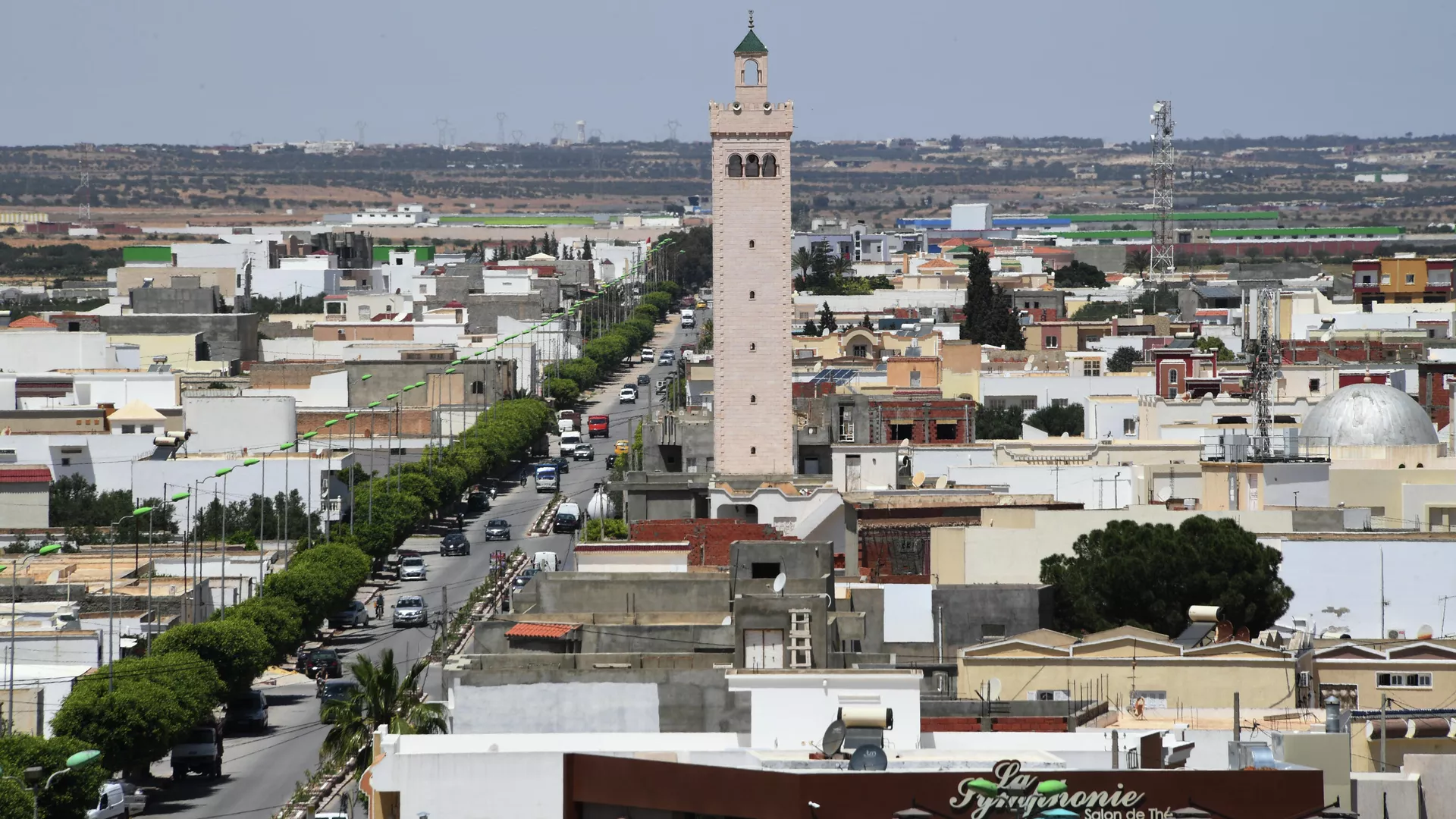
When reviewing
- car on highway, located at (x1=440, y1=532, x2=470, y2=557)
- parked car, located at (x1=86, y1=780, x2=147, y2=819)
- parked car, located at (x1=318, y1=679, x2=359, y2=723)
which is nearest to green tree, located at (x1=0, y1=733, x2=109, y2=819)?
parked car, located at (x1=86, y1=780, x2=147, y2=819)

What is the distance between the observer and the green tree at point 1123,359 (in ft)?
296

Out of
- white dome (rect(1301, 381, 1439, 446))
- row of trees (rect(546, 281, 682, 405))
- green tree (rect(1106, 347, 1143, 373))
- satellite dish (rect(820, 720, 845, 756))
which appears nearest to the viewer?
satellite dish (rect(820, 720, 845, 756))

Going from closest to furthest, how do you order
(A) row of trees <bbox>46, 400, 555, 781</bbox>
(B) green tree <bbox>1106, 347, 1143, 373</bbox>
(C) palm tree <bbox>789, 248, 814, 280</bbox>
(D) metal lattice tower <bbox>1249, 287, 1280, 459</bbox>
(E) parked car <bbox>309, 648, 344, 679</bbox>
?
(A) row of trees <bbox>46, 400, 555, 781</bbox>, (E) parked car <bbox>309, 648, 344, 679</bbox>, (D) metal lattice tower <bbox>1249, 287, 1280, 459</bbox>, (B) green tree <bbox>1106, 347, 1143, 373</bbox>, (C) palm tree <bbox>789, 248, 814, 280</bbox>

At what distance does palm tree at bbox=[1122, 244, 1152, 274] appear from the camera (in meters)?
185

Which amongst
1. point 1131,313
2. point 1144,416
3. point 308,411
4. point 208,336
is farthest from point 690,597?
point 1131,313

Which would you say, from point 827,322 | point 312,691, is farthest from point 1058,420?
point 827,322

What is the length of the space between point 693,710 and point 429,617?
28.4 metres

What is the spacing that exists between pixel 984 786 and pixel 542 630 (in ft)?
35.6

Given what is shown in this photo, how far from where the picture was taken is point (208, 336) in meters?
114

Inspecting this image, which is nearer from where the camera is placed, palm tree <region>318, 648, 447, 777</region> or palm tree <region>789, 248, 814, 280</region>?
palm tree <region>318, 648, 447, 777</region>

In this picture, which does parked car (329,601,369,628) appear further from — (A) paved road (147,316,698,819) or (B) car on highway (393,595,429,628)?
(B) car on highway (393,595,429,628)

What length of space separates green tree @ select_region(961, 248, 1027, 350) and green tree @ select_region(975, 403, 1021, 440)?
991 inches

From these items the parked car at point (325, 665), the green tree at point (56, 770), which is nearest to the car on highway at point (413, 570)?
the parked car at point (325, 665)

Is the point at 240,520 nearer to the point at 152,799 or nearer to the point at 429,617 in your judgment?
the point at 429,617
